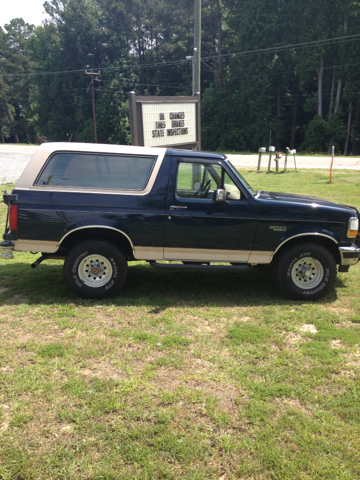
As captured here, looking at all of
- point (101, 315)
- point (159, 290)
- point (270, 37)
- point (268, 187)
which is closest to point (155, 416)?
point (101, 315)

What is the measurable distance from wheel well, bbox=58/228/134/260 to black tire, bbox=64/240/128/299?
4.8 inches

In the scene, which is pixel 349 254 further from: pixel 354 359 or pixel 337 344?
pixel 354 359

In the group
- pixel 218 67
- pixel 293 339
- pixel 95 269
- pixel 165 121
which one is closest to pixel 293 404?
pixel 293 339

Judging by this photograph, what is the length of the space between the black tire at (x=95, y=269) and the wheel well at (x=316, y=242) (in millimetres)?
2079

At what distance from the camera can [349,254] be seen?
5.41m

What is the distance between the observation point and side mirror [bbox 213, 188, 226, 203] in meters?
5.21

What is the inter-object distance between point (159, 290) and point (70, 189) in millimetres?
1808

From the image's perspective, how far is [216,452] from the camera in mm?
2898

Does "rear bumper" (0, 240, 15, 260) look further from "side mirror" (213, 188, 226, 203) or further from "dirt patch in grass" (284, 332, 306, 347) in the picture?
"dirt patch in grass" (284, 332, 306, 347)

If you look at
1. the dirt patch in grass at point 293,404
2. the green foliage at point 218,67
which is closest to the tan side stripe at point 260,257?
the dirt patch in grass at point 293,404

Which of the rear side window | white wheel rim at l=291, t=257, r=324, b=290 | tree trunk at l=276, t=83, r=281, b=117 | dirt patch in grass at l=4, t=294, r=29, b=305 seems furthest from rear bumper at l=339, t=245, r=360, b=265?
tree trunk at l=276, t=83, r=281, b=117

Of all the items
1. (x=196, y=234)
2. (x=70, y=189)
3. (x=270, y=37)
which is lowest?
(x=196, y=234)

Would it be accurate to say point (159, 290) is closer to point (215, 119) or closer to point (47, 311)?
point (47, 311)

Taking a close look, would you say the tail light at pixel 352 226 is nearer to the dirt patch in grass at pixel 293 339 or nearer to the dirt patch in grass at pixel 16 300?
the dirt patch in grass at pixel 293 339
